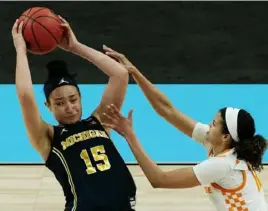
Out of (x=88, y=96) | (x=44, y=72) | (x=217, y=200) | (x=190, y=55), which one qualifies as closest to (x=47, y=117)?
(x=88, y=96)

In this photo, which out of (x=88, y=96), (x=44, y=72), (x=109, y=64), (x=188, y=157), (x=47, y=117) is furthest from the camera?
(x=44, y=72)

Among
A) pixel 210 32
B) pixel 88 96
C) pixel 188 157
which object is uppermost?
pixel 210 32

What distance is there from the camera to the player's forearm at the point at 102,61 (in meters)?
3.79

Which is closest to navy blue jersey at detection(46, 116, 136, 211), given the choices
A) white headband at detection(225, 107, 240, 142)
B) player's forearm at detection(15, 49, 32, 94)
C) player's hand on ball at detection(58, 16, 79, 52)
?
player's forearm at detection(15, 49, 32, 94)

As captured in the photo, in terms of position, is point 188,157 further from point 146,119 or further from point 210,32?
point 210,32

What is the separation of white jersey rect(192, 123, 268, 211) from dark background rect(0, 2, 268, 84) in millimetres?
4924

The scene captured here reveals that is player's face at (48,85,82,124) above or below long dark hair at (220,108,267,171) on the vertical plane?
above

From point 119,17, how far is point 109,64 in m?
5.44

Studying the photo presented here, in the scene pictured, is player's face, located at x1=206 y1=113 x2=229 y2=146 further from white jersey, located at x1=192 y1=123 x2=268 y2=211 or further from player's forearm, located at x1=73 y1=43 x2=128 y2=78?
player's forearm, located at x1=73 y1=43 x2=128 y2=78

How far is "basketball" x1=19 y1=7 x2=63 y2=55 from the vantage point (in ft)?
11.9

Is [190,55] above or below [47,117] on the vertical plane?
above

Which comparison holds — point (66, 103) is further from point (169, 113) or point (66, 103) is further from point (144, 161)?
point (169, 113)

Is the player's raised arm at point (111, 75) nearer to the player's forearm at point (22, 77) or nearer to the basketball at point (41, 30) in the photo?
the basketball at point (41, 30)

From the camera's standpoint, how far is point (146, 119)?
24.1 feet
